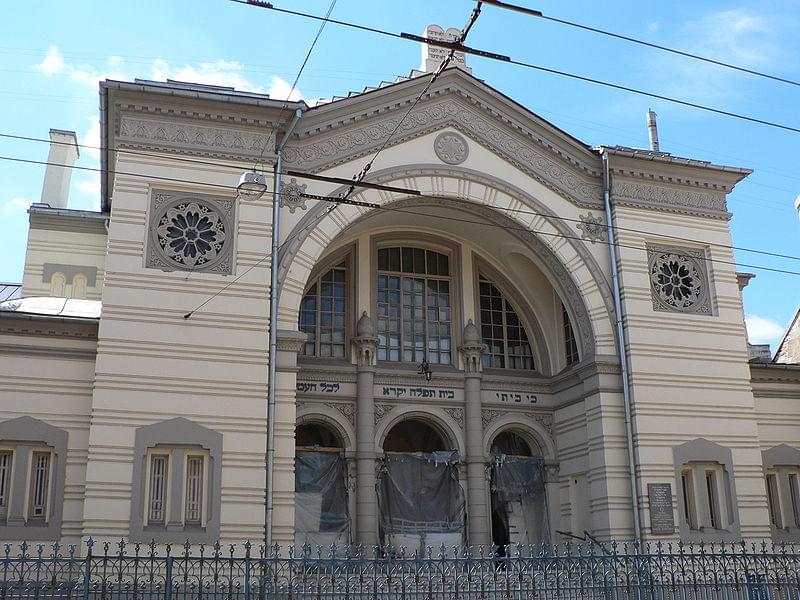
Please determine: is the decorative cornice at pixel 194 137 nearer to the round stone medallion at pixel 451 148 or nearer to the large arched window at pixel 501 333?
the round stone medallion at pixel 451 148

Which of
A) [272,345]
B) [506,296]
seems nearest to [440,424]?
[506,296]

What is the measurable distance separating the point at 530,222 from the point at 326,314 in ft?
17.9

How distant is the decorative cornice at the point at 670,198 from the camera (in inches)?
852

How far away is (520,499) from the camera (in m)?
21.9

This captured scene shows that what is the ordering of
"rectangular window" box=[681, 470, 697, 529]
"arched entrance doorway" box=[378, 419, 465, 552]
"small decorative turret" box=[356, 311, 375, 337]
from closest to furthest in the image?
"rectangular window" box=[681, 470, 697, 529]
"arched entrance doorway" box=[378, 419, 465, 552]
"small decorative turret" box=[356, 311, 375, 337]

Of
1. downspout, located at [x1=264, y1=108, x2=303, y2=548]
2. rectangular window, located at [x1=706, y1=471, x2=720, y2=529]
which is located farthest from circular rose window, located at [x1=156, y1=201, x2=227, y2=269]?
rectangular window, located at [x1=706, y1=471, x2=720, y2=529]

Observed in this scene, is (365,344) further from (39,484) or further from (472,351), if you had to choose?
(39,484)

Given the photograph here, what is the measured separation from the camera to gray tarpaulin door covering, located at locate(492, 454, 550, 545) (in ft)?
71.3

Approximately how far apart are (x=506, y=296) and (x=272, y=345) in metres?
8.18

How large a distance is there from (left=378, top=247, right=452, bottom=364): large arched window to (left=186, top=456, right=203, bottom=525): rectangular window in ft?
20.3

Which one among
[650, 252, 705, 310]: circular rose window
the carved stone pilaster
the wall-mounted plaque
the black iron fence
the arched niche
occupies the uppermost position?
[650, 252, 705, 310]: circular rose window

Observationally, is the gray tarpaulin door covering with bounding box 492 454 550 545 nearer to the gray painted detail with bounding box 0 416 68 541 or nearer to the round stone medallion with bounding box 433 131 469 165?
the round stone medallion with bounding box 433 131 469 165

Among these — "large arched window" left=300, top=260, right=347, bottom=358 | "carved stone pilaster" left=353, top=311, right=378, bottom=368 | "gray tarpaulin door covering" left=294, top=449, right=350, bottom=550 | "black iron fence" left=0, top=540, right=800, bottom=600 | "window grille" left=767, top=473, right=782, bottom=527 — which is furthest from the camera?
"window grille" left=767, top=473, right=782, bottom=527

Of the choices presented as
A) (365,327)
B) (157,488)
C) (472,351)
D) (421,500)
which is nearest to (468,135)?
(365,327)
